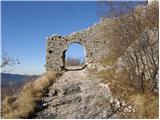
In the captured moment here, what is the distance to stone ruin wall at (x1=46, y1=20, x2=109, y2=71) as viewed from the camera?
2752 cm

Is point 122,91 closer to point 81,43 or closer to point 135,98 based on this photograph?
point 135,98

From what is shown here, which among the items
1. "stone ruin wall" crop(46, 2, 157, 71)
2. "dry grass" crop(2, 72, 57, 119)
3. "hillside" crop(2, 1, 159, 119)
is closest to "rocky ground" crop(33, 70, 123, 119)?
"hillside" crop(2, 1, 159, 119)

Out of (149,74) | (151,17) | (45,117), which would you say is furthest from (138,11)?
(45,117)

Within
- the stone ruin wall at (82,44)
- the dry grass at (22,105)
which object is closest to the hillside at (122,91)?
the dry grass at (22,105)

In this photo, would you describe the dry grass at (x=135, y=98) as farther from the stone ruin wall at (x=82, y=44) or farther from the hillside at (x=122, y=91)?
the stone ruin wall at (x=82, y=44)

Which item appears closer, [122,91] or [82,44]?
[122,91]

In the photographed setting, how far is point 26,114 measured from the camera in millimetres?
11156

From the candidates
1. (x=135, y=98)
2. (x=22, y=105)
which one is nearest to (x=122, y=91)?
(x=135, y=98)

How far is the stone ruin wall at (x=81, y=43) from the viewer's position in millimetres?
27516

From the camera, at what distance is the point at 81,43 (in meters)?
28.4

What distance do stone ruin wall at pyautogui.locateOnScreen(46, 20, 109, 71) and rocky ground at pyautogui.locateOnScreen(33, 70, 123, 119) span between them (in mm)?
12177

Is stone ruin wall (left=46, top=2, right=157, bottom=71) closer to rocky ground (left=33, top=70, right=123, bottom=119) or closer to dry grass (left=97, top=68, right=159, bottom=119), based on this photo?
rocky ground (left=33, top=70, right=123, bottom=119)

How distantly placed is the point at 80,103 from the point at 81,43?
53.2 ft

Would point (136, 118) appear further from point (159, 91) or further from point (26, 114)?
point (26, 114)
